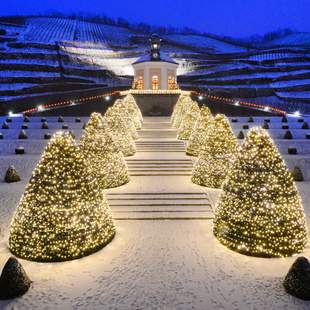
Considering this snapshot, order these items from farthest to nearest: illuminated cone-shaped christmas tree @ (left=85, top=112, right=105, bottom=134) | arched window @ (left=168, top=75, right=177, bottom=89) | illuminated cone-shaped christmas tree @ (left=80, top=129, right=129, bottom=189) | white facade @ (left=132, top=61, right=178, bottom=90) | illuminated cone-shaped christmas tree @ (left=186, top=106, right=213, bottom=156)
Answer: arched window @ (left=168, top=75, right=177, bottom=89) < white facade @ (left=132, top=61, right=178, bottom=90) < illuminated cone-shaped christmas tree @ (left=186, top=106, right=213, bottom=156) < illuminated cone-shaped christmas tree @ (left=85, top=112, right=105, bottom=134) < illuminated cone-shaped christmas tree @ (left=80, top=129, right=129, bottom=189)

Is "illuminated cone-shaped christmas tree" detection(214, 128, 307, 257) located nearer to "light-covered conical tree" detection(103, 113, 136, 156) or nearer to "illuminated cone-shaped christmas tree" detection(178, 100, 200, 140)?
"light-covered conical tree" detection(103, 113, 136, 156)

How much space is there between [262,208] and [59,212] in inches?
193

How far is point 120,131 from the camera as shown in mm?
16469

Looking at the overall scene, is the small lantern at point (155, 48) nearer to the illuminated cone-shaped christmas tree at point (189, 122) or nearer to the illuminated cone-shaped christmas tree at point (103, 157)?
the illuminated cone-shaped christmas tree at point (189, 122)

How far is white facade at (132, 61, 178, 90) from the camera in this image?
1574 inches

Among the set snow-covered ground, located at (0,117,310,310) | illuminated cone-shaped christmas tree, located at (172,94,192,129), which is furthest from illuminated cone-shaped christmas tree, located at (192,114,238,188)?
illuminated cone-shaped christmas tree, located at (172,94,192,129)

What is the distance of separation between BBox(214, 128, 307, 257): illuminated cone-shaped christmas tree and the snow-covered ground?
37 cm

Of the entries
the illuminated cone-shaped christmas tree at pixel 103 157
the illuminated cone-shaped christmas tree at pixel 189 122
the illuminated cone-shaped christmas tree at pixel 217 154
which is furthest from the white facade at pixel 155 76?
the illuminated cone-shaped christmas tree at pixel 103 157

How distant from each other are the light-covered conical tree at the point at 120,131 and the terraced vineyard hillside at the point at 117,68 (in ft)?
79.2

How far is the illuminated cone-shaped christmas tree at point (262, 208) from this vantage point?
812 centimetres

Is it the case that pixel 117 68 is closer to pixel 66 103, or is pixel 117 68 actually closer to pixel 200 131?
pixel 66 103

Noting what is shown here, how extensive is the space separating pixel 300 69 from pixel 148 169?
157 ft

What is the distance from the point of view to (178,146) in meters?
20.1

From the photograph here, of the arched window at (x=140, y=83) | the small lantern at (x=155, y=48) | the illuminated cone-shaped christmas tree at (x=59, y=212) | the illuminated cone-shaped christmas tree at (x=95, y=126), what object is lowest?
the illuminated cone-shaped christmas tree at (x=59, y=212)
